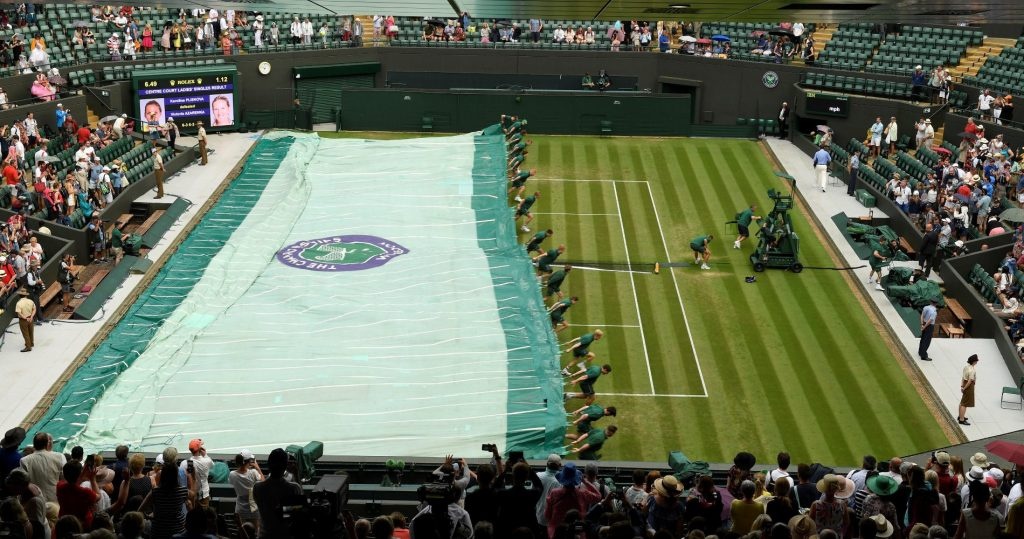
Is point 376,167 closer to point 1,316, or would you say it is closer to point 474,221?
point 474,221


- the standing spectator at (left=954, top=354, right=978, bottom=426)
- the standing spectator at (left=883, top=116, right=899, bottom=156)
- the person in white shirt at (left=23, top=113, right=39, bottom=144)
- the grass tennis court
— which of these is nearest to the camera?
the standing spectator at (left=954, top=354, right=978, bottom=426)

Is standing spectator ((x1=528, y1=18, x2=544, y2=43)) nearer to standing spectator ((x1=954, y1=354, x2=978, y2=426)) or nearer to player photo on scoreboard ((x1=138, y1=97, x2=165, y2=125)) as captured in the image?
player photo on scoreboard ((x1=138, y1=97, x2=165, y2=125))

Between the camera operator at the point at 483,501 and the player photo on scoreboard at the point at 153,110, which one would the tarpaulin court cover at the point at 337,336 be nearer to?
the player photo on scoreboard at the point at 153,110

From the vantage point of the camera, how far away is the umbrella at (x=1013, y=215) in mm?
33281

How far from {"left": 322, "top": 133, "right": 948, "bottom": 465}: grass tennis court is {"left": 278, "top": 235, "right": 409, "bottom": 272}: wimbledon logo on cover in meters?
4.72

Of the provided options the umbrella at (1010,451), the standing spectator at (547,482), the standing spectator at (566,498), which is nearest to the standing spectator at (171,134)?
the standing spectator at (547,482)

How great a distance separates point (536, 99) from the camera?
50750 mm

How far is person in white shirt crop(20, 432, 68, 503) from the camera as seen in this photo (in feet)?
49.2

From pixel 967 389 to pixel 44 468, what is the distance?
60.1ft

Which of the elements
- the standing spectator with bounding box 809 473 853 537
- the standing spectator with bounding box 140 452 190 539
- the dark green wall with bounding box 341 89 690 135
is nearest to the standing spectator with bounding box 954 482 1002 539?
the standing spectator with bounding box 809 473 853 537

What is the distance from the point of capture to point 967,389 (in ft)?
86.8

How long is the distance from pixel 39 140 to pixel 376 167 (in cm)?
1015

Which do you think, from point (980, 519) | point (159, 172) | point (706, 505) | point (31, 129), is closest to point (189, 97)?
point (159, 172)

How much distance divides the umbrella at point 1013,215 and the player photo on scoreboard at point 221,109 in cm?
2813
